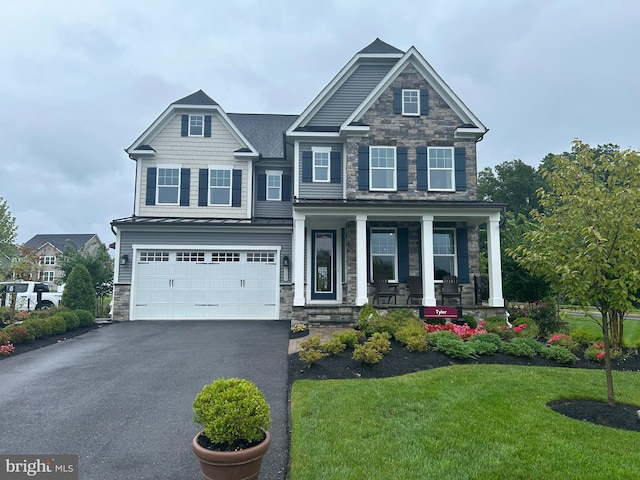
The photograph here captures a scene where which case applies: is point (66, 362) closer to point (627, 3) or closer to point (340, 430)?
point (340, 430)

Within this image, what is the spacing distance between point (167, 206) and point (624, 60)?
76.7 ft

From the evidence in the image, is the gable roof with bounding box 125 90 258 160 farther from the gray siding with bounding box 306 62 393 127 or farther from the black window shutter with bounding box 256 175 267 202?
the gray siding with bounding box 306 62 393 127

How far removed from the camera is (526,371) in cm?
677

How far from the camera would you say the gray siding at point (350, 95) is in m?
15.1

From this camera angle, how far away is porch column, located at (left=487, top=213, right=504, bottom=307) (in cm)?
1216

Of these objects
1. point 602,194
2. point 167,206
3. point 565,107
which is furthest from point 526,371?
point 565,107

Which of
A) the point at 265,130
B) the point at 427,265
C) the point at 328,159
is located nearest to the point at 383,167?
the point at 328,159

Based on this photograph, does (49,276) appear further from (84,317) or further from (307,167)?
(307,167)

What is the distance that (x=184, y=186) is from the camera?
616 inches

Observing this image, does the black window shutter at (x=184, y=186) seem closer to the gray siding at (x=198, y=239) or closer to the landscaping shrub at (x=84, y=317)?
the gray siding at (x=198, y=239)

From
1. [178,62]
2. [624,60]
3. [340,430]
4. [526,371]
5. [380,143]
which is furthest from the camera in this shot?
[178,62]

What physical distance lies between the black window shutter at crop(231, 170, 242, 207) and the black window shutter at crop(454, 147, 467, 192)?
8426 mm

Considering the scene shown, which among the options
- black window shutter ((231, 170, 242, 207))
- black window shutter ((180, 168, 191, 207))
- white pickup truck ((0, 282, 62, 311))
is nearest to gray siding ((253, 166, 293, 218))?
black window shutter ((231, 170, 242, 207))

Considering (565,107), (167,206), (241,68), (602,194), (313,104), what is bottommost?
(602,194)
